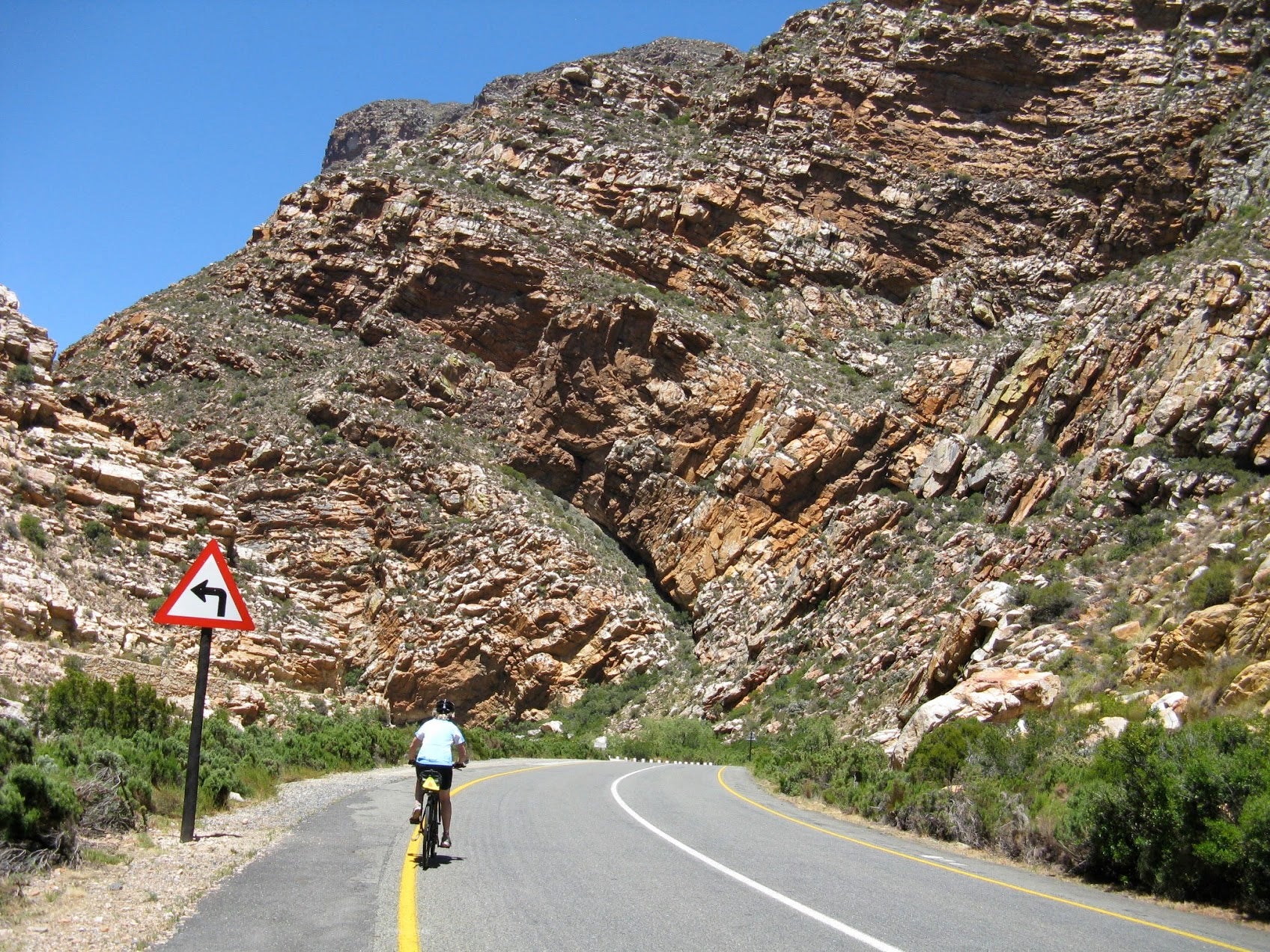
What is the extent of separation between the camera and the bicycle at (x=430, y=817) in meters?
8.51

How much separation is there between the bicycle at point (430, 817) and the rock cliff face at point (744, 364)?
17.8m

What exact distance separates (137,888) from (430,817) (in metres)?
2.51

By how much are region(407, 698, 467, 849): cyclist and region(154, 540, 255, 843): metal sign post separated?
2.10m

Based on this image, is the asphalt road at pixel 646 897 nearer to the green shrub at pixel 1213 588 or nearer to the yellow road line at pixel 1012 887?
the yellow road line at pixel 1012 887

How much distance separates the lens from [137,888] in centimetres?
701

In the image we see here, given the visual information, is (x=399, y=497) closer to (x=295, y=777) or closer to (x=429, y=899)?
(x=295, y=777)

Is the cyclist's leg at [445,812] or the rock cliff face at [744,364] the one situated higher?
the rock cliff face at [744,364]

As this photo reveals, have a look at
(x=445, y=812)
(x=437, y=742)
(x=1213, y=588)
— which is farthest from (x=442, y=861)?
(x=1213, y=588)

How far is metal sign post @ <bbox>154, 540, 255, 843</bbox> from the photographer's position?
902cm

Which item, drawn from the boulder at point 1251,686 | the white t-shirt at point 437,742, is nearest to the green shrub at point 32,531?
the white t-shirt at point 437,742

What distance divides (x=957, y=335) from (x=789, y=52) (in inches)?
943

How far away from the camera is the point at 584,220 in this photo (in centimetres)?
5159

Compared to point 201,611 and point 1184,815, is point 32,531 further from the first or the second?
point 1184,815

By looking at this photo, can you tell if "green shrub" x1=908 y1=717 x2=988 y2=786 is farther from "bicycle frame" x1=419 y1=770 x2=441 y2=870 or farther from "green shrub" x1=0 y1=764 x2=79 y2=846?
"green shrub" x1=0 y1=764 x2=79 y2=846
